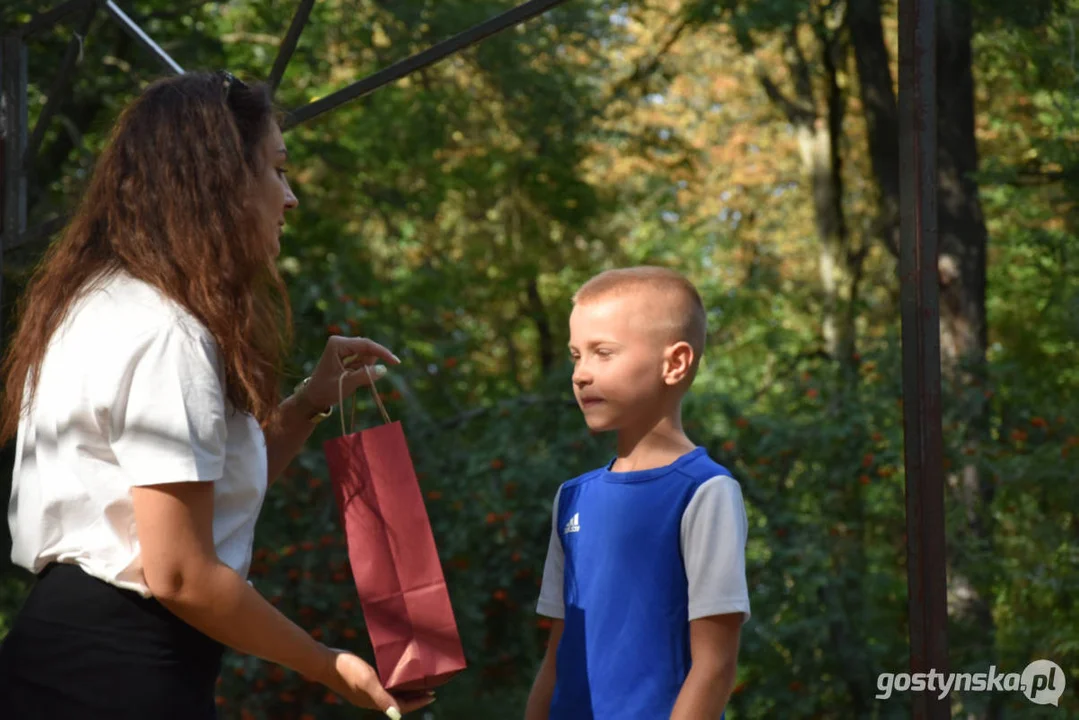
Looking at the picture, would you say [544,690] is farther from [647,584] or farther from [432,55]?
[432,55]

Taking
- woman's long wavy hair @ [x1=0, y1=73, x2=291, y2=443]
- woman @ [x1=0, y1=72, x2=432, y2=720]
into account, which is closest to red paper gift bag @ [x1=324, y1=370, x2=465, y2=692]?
woman @ [x1=0, y1=72, x2=432, y2=720]

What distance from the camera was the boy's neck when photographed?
76.9 inches

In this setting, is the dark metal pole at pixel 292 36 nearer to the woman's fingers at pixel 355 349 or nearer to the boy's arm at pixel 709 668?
the woman's fingers at pixel 355 349

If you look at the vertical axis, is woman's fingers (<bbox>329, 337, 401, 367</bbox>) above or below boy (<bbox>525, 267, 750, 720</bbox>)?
above

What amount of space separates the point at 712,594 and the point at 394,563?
0.42 metres

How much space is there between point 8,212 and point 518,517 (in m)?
2.70

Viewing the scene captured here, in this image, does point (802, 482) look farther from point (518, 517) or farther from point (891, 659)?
point (518, 517)

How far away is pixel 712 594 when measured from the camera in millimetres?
1801

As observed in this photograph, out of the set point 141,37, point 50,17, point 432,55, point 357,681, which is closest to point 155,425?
point 357,681

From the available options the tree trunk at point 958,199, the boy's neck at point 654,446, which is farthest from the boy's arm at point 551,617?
the tree trunk at point 958,199

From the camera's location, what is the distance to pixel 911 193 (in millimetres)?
2229

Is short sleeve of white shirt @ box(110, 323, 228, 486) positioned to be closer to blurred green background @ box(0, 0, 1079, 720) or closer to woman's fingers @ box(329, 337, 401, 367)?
woman's fingers @ box(329, 337, 401, 367)

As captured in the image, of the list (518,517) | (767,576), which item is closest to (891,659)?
(767,576)

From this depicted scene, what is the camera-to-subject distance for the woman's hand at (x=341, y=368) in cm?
210
